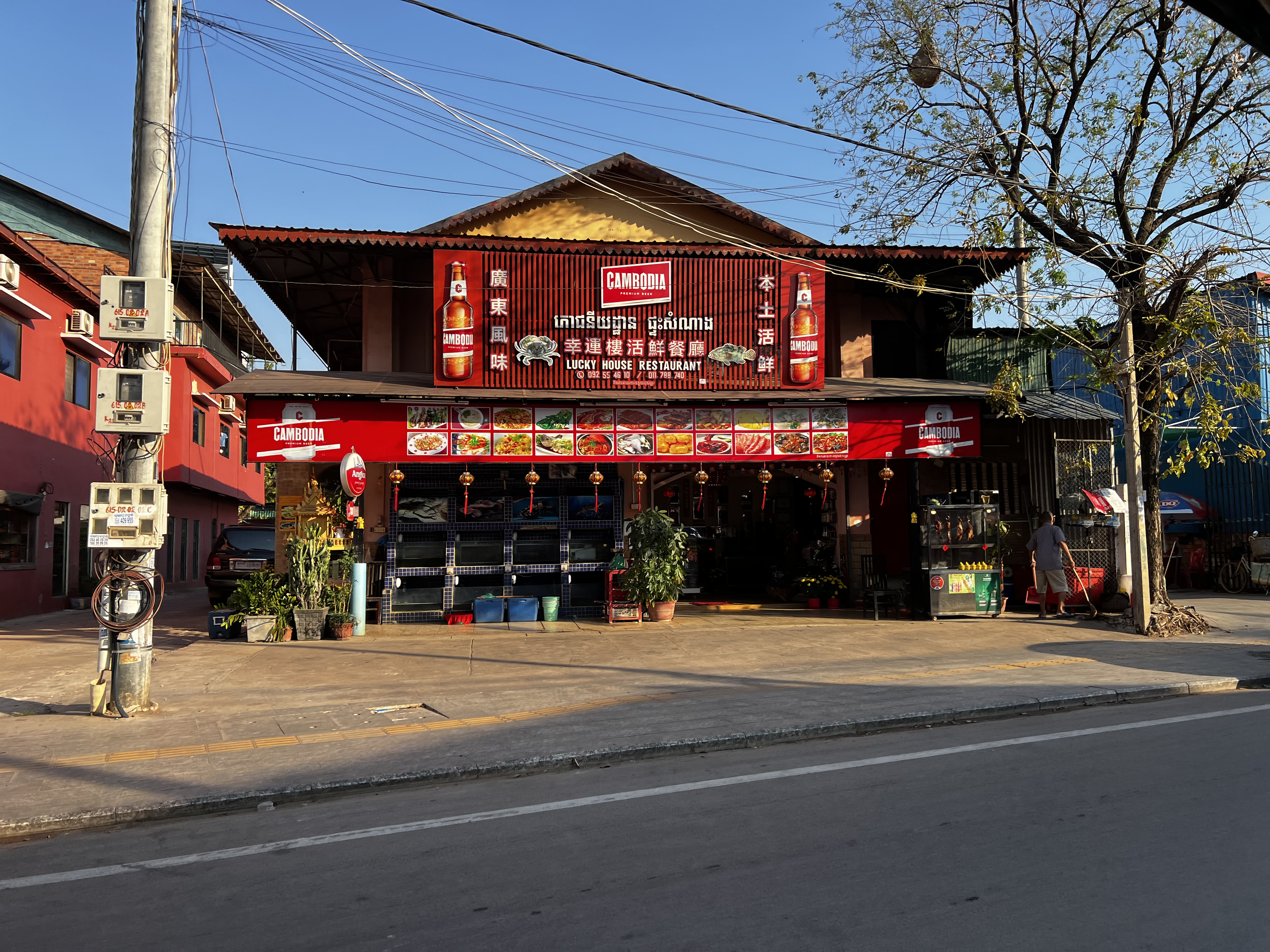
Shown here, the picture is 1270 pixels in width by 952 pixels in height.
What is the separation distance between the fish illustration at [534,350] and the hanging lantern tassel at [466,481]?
80.1 inches

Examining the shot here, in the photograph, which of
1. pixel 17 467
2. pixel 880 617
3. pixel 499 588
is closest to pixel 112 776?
pixel 499 588

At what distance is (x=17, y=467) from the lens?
18.4 meters

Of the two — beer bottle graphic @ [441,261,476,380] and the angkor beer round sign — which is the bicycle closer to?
beer bottle graphic @ [441,261,476,380]

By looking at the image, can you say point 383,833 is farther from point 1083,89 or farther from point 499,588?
point 1083,89

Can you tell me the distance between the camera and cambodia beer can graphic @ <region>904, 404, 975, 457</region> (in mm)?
14844

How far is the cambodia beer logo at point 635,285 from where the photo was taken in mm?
14812

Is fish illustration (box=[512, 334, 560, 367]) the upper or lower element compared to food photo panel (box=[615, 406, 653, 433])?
upper

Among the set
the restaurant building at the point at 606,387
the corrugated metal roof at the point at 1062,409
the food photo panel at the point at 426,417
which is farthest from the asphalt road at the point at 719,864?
the corrugated metal roof at the point at 1062,409

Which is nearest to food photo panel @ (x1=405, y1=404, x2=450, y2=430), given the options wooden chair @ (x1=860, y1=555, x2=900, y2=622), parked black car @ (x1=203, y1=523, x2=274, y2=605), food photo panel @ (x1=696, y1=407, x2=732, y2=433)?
food photo panel @ (x1=696, y1=407, x2=732, y2=433)

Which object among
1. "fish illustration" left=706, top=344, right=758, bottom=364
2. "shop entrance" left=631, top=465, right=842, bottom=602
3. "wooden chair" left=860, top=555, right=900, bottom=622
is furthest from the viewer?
"shop entrance" left=631, top=465, right=842, bottom=602

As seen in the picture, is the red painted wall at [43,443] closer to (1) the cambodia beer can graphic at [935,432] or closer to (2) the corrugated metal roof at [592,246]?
(2) the corrugated metal roof at [592,246]

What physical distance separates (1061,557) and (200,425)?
1072 inches

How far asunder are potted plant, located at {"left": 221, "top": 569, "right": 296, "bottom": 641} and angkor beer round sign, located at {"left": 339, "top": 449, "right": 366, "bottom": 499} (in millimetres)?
2098

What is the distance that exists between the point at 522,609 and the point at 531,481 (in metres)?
2.67
